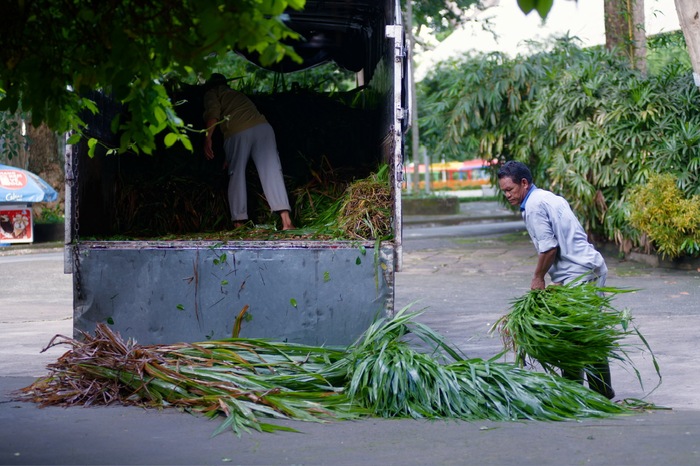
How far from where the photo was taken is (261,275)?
6.49 metres

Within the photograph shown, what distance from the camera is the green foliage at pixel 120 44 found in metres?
3.35

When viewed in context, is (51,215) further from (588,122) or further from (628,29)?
(628,29)

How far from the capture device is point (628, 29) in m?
16.4

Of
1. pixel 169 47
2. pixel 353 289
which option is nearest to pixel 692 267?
pixel 353 289

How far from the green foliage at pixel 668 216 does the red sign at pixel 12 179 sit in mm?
11712

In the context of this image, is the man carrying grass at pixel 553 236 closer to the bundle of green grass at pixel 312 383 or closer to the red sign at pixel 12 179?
the bundle of green grass at pixel 312 383

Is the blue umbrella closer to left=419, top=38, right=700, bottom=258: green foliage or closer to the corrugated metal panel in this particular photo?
left=419, top=38, right=700, bottom=258: green foliage

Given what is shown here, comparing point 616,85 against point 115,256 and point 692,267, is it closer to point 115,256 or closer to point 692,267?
point 692,267

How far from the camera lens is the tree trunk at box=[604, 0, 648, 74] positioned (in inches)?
628

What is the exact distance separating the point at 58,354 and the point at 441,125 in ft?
38.7

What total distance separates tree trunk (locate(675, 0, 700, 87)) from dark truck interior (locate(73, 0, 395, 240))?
3576 millimetres

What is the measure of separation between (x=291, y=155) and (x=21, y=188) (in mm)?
10974

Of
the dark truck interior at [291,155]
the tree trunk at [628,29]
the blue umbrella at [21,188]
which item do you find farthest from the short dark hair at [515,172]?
the blue umbrella at [21,188]

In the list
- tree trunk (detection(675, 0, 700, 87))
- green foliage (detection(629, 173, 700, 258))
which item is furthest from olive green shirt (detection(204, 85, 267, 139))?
green foliage (detection(629, 173, 700, 258))
